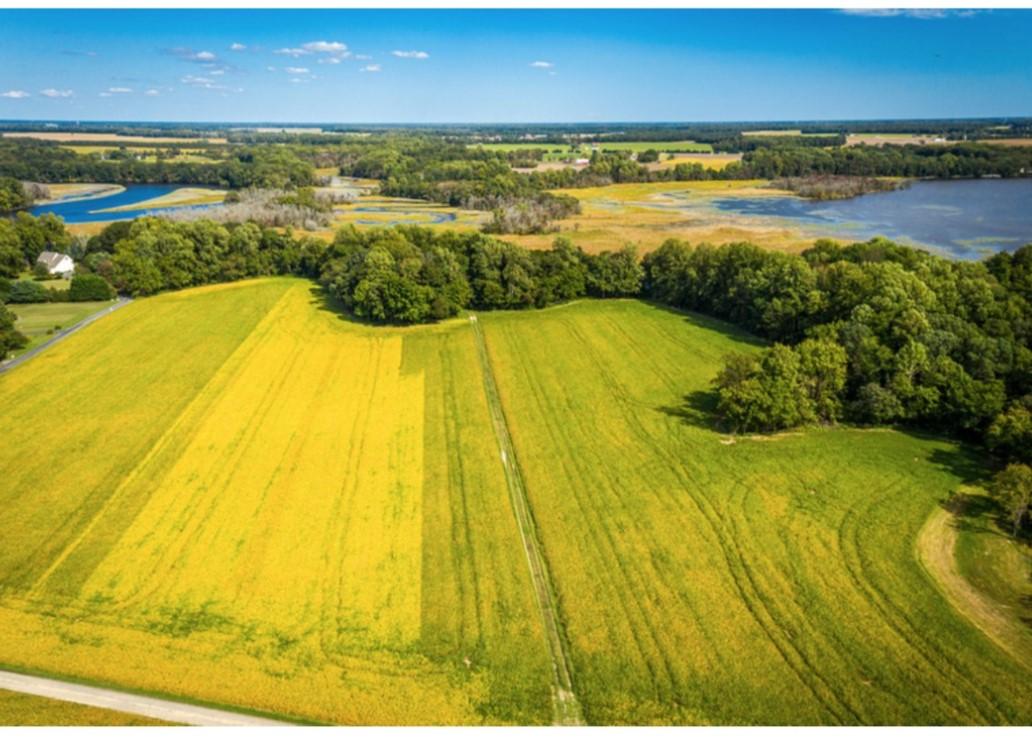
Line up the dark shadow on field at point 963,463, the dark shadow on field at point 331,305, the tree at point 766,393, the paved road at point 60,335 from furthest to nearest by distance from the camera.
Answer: the dark shadow on field at point 331,305 → the paved road at point 60,335 → the tree at point 766,393 → the dark shadow on field at point 963,463

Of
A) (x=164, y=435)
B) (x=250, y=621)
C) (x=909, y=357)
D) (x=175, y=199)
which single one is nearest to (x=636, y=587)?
(x=250, y=621)

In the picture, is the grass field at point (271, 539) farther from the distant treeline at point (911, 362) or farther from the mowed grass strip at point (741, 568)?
the distant treeline at point (911, 362)

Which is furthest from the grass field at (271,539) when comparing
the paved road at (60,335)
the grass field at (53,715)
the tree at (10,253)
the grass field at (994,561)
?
the tree at (10,253)

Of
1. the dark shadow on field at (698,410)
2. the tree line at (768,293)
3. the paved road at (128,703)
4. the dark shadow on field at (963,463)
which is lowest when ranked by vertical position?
the paved road at (128,703)

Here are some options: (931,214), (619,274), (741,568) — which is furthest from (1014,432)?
(931,214)

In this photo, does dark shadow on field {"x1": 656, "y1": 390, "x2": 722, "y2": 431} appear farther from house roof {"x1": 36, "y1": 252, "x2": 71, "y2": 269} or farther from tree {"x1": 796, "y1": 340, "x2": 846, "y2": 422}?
house roof {"x1": 36, "y1": 252, "x2": 71, "y2": 269}

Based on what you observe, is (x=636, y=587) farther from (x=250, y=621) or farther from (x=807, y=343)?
(x=807, y=343)
